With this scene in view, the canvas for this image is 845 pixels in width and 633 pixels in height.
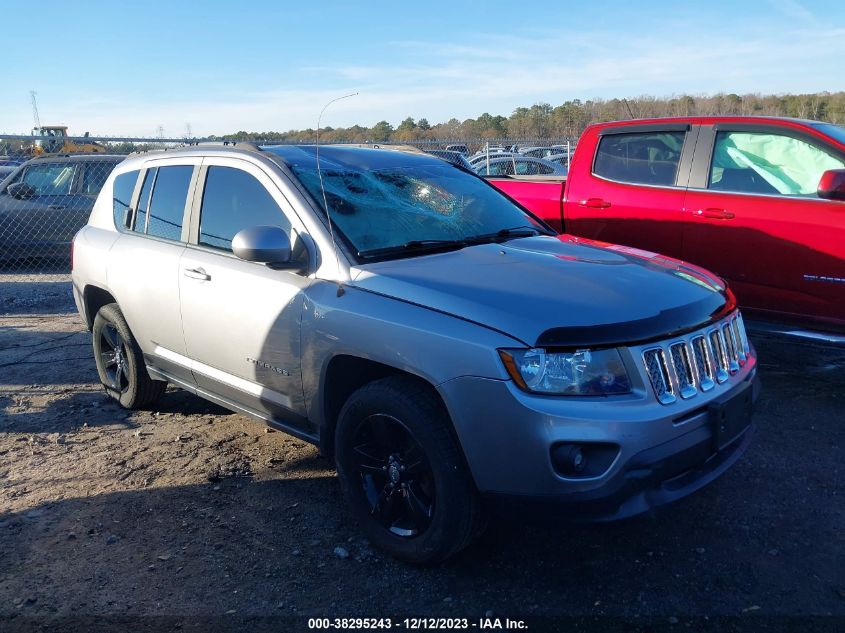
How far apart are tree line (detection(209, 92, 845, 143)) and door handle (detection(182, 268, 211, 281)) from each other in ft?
36.4

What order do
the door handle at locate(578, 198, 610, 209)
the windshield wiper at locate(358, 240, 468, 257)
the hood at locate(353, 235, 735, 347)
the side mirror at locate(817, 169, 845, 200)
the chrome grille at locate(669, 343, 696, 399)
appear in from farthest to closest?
the door handle at locate(578, 198, 610, 209) < the side mirror at locate(817, 169, 845, 200) < the windshield wiper at locate(358, 240, 468, 257) < the chrome grille at locate(669, 343, 696, 399) < the hood at locate(353, 235, 735, 347)

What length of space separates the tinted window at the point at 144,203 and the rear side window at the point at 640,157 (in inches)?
145

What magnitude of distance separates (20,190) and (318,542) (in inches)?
399

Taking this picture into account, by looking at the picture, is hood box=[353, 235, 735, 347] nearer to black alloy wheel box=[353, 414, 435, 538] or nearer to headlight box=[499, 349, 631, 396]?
headlight box=[499, 349, 631, 396]

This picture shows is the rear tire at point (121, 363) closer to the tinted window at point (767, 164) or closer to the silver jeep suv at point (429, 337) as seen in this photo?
the silver jeep suv at point (429, 337)

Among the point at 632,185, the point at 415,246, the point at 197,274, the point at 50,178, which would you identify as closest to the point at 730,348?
the point at 415,246

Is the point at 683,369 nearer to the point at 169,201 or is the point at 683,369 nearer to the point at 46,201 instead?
the point at 169,201

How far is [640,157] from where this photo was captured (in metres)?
6.42

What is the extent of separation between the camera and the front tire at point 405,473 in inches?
120

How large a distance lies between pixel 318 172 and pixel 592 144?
3.51 meters

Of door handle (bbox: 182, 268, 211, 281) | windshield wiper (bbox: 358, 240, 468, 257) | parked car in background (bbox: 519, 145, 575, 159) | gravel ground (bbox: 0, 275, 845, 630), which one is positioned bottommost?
gravel ground (bbox: 0, 275, 845, 630)

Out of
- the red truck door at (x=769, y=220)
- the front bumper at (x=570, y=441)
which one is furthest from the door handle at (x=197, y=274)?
the red truck door at (x=769, y=220)

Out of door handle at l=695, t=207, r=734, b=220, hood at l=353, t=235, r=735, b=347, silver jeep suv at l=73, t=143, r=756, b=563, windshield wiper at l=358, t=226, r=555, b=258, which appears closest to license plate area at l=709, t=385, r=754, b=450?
silver jeep suv at l=73, t=143, r=756, b=563

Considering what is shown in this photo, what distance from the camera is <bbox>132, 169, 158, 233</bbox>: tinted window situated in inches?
197
